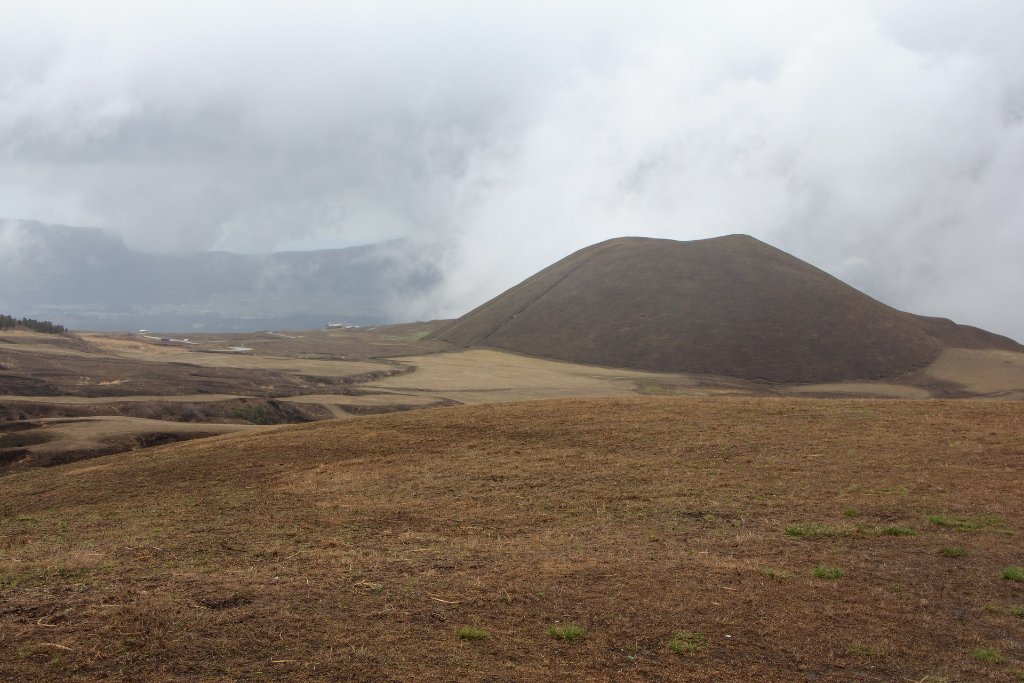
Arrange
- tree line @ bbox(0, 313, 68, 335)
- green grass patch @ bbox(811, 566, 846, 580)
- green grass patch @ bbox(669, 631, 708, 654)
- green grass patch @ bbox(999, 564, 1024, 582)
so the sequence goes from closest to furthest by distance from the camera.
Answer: green grass patch @ bbox(669, 631, 708, 654) → green grass patch @ bbox(999, 564, 1024, 582) → green grass patch @ bbox(811, 566, 846, 580) → tree line @ bbox(0, 313, 68, 335)

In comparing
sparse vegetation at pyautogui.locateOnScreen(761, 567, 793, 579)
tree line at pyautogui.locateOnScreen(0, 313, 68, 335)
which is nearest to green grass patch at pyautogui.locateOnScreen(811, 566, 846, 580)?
sparse vegetation at pyautogui.locateOnScreen(761, 567, 793, 579)

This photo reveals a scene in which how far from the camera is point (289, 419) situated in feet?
145

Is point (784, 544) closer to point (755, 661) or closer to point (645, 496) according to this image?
point (645, 496)

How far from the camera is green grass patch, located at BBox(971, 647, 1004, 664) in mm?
9094

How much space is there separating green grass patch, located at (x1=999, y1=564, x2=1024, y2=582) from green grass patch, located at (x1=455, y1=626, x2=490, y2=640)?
7927 millimetres

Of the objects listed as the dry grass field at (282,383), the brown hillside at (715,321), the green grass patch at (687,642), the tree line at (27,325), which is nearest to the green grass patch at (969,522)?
the green grass patch at (687,642)

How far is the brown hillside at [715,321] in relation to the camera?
9388cm

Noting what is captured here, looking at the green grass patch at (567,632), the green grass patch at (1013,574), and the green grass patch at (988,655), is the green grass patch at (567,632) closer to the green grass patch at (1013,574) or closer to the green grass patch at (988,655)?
the green grass patch at (988,655)

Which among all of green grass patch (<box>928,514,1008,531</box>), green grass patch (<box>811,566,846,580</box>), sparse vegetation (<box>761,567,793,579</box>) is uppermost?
green grass patch (<box>928,514,1008,531</box>)

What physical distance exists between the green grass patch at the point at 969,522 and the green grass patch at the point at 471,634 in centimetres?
959

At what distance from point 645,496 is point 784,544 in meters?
3.86

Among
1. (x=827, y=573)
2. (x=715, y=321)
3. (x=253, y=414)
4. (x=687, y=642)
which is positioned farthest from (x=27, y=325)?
(x=687, y=642)

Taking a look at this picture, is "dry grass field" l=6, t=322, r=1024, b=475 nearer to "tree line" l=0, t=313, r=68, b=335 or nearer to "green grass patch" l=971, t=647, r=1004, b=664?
"tree line" l=0, t=313, r=68, b=335

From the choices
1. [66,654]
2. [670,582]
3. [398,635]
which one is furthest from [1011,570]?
[66,654]
